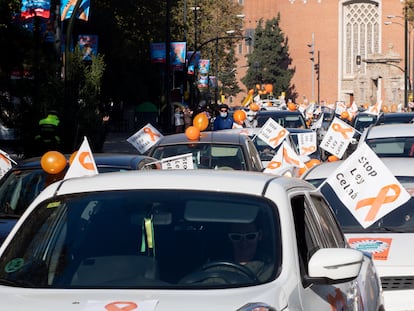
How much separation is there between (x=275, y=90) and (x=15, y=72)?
118 m

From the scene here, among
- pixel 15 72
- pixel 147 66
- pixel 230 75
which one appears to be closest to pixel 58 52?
pixel 15 72

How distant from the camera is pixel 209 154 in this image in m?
15.8

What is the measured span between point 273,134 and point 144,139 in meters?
2.34

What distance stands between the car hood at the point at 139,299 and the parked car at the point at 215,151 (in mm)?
10457

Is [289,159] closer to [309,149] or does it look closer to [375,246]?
[309,149]

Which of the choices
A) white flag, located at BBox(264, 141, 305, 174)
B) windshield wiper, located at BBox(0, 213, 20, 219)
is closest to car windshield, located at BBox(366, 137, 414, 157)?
white flag, located at BBox(264, 141, 305, 174)

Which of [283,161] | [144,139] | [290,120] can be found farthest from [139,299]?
[290,120]

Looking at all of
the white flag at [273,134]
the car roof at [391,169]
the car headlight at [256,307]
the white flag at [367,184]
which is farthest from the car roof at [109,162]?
the white flag at [273,134]

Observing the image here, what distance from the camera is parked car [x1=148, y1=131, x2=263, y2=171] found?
611 inches

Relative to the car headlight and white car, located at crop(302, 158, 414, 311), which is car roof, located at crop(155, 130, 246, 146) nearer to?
white car, located at crop(302, 158, 414, 311)

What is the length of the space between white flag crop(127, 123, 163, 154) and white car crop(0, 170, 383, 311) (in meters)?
15.2

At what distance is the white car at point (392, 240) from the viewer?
8.77m

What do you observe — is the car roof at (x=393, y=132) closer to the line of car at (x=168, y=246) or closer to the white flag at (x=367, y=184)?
the white flag at (x=367, y=184)

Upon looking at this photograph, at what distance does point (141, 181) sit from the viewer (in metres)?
5.58
